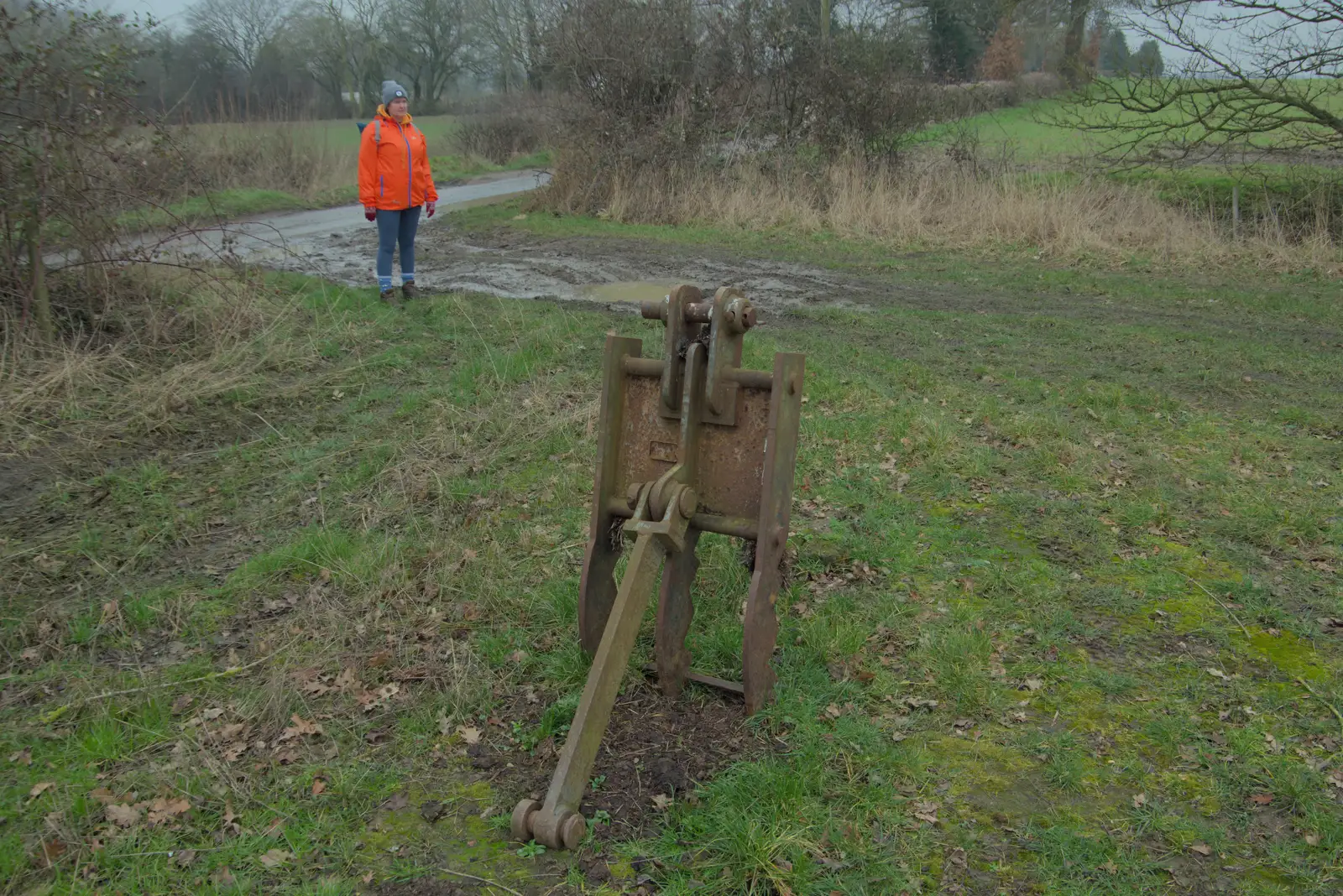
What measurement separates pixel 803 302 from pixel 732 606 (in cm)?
688

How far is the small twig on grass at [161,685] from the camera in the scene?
3822mm

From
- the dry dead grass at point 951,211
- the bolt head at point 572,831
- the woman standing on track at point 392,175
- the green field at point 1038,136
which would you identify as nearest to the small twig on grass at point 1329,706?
the bolt head at point 572,831

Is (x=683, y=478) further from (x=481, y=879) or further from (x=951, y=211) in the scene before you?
(x=951, y=211)

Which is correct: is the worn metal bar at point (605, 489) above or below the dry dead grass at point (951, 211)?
below

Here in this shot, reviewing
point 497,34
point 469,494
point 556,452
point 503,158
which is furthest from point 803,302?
point 497,34

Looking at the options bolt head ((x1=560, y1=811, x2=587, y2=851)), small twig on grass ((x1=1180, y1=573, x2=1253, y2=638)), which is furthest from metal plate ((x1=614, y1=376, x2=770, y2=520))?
small twig on grass ((x1=1180, y1=573, x2=1253, y2=638))

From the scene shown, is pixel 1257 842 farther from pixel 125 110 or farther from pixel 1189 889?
pixel 125 110

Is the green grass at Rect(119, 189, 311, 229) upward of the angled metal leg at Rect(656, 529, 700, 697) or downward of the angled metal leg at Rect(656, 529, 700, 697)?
upward

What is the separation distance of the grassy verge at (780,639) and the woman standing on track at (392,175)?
2.49 metres

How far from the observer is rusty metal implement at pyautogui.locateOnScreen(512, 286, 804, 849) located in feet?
11.3

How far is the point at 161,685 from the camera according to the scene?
4020 mm

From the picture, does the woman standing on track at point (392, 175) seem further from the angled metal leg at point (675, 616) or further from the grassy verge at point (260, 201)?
the angled metal leg at point (675, 616)

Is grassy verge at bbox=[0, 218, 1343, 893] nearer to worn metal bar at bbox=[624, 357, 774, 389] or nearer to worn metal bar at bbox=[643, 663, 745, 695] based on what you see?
worn metal bar at bbox=[643, 663, 745, 695]

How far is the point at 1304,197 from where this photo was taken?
48.0 ft
